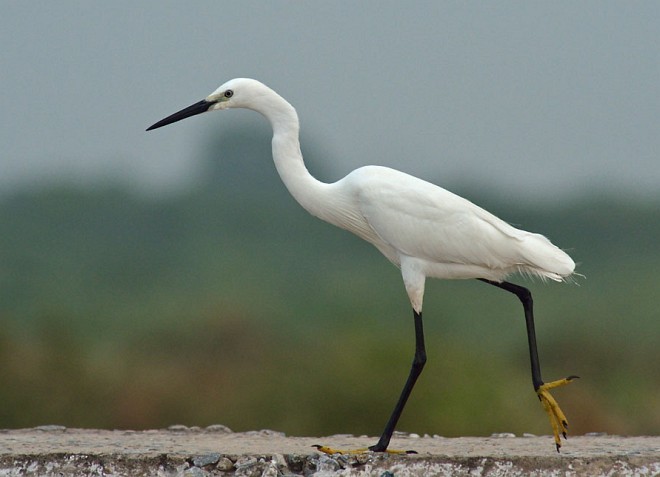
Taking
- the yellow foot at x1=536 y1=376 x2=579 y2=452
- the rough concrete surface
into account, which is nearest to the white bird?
the yellow foot at x1=536 y1=376 x2=579 y2=452

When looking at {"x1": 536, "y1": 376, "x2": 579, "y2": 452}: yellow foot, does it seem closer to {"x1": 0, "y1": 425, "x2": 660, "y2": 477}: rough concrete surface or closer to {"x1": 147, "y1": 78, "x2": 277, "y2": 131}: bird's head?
{"x1": 0, "y1": 425, "x2": 660, "y2": 477}: rough concrete surface

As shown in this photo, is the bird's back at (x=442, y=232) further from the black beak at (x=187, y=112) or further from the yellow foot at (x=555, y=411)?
the black beak at (x=187, y=112)

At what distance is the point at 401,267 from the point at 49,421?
7415mm

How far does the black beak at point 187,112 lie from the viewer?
7645mm

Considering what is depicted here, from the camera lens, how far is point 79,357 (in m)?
14.5

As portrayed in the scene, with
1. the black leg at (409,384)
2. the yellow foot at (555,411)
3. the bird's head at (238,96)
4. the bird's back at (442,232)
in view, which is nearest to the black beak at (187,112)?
the bird's head at (238,96)

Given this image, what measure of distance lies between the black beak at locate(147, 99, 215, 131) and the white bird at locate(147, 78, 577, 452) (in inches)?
Answer: 1.7

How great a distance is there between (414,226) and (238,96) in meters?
1.50

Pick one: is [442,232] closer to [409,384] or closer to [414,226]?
[414,226]

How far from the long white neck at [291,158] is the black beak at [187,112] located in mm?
392

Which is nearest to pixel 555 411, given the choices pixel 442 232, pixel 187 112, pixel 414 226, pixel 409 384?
pixel 409 384

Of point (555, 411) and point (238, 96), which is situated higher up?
point (238, 96)

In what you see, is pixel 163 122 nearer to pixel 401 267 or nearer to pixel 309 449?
pixel 401 267

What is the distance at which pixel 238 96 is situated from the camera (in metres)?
7.55
